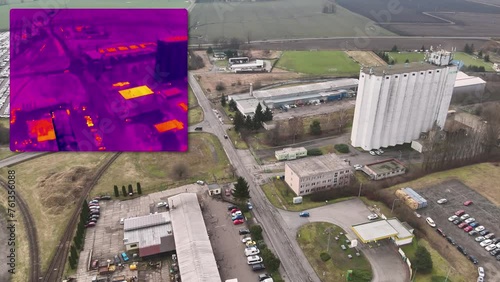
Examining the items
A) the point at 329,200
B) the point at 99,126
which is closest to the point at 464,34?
the point at 329,200

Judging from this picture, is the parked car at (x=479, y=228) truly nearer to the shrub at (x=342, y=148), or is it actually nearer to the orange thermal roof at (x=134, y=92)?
the shrub at (x=342, y=148)

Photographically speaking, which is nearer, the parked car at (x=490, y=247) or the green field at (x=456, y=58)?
the parked car at (x=490, y=247)

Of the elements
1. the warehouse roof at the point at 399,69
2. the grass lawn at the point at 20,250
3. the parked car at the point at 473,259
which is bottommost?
the grass lawn at the point at 20,250

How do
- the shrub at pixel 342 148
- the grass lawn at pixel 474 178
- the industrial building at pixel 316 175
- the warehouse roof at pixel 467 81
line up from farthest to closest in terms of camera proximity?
the warehouse roof at pixel 467 81 → the shrub at pixel 342 148 → the grass lawn at pixel 474 178 → the industrial building at pixel 316 175

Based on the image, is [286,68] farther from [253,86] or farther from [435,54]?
[435,54]

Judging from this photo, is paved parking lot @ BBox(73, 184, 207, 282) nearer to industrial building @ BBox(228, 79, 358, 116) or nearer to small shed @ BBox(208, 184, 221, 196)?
small shed @ BBox(208, 184, 221, 196)

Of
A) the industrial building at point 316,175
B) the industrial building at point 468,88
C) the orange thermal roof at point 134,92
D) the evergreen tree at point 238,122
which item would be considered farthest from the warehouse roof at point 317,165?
the industrial building at point 468,88

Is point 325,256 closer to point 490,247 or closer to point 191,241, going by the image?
point 191,241
